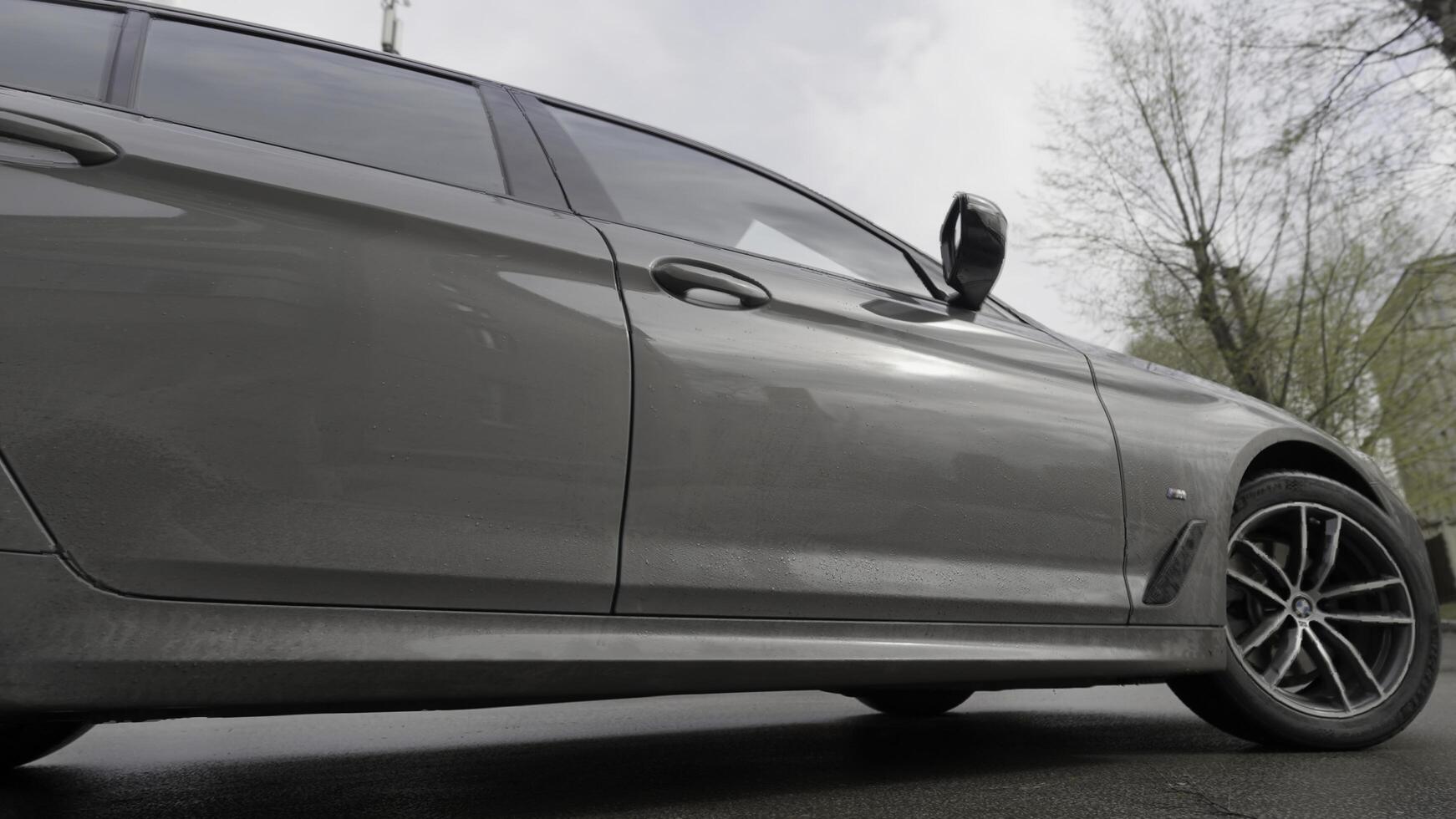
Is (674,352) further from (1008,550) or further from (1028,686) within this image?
(1028,686)

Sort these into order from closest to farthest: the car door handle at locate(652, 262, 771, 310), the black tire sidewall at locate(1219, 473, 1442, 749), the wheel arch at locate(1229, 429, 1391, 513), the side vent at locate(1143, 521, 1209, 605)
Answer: the car door handle at locate(652, 262, 771, 310) → the side vent at locate(1143, 521, 1209, 605) → the black tire sidewall at locate(1219, 473, 1442, 749) → the wheel arch at locate(1229, 429, 1391, 513)

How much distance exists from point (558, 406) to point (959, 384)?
0.96 meters

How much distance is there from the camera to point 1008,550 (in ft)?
7.58

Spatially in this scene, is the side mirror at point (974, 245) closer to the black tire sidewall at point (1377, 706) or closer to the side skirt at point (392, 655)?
the side skirt at point (392, 655)

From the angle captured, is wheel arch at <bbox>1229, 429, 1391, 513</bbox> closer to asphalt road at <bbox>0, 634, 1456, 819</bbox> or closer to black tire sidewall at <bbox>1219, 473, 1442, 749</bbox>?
black tire sidewall at <bbox>1219, 473, 1442, 749</bbox>

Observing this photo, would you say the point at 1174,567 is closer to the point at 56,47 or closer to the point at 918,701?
the point at 918,701

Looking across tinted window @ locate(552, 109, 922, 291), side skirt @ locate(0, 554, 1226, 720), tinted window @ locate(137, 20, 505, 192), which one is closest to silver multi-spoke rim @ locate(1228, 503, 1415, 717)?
side skirt @ locate(0, 554, 1226, 720)

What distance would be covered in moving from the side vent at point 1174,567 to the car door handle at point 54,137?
2324mm

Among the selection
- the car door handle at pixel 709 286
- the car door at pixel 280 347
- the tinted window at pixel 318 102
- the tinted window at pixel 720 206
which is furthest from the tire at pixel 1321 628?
the tinted window at pixel 318 102

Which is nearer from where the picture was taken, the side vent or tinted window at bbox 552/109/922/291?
tinted window at bbox 552/109/922/291

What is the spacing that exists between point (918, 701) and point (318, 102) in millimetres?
2765

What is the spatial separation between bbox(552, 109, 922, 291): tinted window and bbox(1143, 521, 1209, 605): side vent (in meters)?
0.91

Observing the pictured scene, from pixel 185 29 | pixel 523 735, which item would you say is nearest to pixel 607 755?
pixel 523 735

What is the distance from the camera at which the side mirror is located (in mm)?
2461
